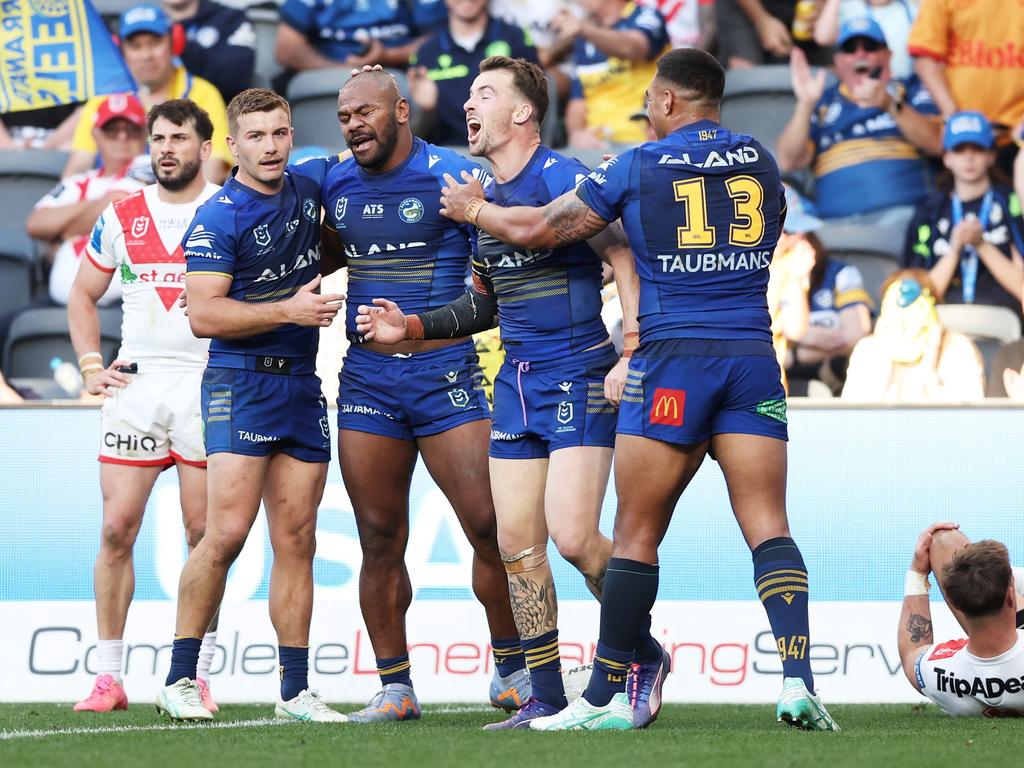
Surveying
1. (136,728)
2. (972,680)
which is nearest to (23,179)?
(136,728)

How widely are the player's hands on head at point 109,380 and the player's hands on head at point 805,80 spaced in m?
4.98

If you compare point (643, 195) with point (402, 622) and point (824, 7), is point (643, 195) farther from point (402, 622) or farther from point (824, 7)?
point (824, 7)

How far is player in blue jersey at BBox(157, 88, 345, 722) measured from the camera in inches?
216

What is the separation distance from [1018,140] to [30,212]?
247 inches

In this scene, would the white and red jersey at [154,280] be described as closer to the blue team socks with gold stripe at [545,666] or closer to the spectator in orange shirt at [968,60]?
the blue team socks with gold stripe at [545,666]

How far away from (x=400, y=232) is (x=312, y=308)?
572 mm

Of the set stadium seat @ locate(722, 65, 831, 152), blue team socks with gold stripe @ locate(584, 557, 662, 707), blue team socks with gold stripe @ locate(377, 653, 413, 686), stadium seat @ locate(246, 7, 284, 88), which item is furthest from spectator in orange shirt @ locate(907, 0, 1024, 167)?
blue team socks with gold stripe @ locate(584, 557, 662, 707)

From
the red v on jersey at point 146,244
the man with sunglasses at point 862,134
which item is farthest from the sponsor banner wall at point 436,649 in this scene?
the man with sunglasses at point 862,134

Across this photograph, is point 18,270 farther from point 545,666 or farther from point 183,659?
point 545,666

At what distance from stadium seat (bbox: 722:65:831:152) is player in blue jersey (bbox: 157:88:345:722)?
14.9ft

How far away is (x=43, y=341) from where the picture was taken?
353 inches

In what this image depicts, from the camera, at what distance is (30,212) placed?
948 cm

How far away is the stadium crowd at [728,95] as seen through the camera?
9.12m

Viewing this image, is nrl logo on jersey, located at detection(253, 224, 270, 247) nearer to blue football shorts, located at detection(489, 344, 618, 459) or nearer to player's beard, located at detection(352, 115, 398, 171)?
player's beard, located at detection(352, 115, 398, 171)
